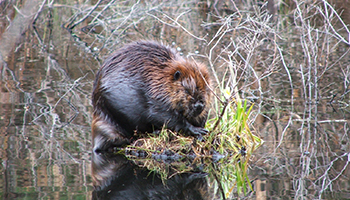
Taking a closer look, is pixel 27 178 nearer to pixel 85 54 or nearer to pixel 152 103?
pixel 152 103

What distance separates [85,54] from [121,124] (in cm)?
491

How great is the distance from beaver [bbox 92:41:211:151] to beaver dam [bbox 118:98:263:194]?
93mm

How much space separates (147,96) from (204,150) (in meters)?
0.61

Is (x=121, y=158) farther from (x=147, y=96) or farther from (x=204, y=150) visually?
(x=204, y=150)

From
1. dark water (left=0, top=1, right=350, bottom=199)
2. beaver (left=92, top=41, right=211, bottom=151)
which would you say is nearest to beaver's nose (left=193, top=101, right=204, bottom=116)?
beaver (left=92, top=41, right=211, bottom=151)

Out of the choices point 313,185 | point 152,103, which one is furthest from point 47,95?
point 313,185

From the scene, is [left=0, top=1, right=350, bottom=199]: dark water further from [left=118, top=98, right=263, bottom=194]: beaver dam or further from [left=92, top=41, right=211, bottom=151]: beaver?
[left=92, top=41, right=211, bottom=151]: beaver

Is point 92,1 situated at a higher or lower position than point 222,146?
higher

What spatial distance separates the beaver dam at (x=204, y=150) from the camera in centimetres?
334

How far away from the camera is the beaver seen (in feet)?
12.0

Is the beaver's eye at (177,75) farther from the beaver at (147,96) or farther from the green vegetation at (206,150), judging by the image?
the green vegetation at (206,150)

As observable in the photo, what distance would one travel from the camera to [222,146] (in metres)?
3.68

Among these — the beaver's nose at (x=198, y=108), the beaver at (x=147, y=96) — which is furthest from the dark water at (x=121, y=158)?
the beaver's nose at (x=198, y=108)

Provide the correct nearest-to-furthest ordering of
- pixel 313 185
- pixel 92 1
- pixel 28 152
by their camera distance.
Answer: pixel 313 185, pixel 28 152, pixel 92 1
